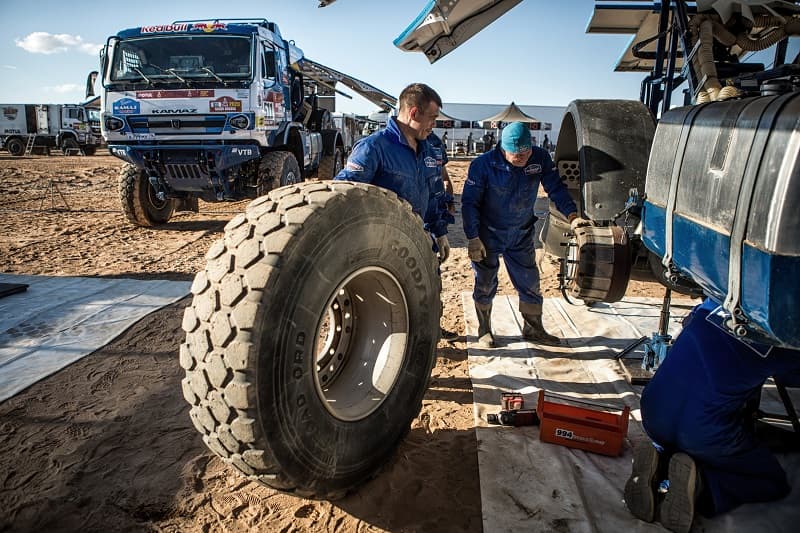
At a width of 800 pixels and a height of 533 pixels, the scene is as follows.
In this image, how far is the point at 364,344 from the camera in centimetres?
229

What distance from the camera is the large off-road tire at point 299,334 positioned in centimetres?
158

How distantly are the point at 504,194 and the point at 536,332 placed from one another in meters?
1.10

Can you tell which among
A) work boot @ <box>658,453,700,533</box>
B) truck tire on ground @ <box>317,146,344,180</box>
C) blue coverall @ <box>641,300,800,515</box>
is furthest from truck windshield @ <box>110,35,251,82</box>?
work boot @ <box>658,453,700,533</box>

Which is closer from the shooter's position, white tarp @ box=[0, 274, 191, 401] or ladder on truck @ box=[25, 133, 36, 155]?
white tarp @ box=[0, 274, 191, 401]

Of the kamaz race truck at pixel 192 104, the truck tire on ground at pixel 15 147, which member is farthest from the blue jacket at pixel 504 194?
the truck tire on ground at pixel 15 147

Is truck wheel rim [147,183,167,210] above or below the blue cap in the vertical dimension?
below

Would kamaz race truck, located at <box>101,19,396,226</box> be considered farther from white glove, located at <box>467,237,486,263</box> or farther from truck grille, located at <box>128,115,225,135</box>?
white glove, located at <box>467,237,486,263</box>

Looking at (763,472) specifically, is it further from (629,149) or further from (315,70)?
(315,70)

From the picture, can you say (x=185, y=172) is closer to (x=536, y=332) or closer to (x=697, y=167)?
(x=536, y=332)

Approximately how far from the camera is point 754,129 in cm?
150

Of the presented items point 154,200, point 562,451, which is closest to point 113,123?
point 154,200

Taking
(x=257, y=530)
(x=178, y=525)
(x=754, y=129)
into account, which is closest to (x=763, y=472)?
(x=754, y=129)

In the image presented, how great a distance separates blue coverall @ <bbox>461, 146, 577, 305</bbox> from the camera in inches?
144

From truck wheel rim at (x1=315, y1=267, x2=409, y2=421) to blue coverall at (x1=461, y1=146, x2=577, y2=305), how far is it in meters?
1.61
